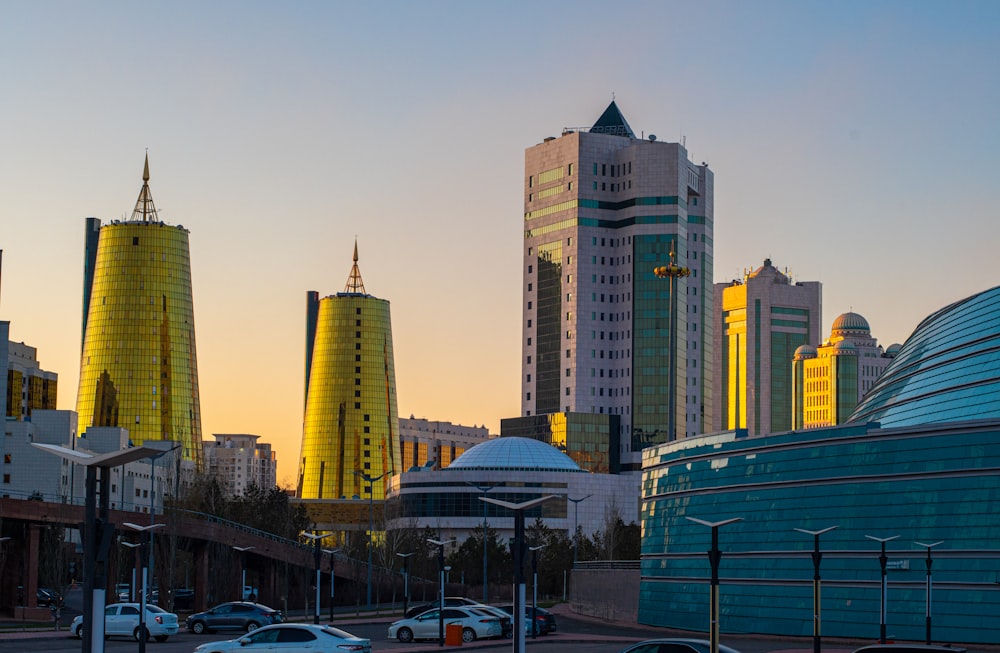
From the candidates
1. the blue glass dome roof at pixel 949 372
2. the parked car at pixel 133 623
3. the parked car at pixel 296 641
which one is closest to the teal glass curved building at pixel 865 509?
the blue glass dome roof at pixel 949 372

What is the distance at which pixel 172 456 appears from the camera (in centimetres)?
16338

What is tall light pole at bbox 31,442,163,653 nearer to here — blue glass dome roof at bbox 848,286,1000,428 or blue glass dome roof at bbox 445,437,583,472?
blue glass dome roof at bbox 848,286,1000,428

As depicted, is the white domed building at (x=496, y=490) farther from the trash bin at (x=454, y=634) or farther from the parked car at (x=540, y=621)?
the trash bin at (x=454, y=634)

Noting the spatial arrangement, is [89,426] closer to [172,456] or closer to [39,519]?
[172,456]

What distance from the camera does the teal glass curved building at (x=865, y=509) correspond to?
67.7m

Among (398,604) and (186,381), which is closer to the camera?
(398,604)

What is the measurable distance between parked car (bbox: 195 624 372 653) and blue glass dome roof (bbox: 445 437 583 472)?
12005 centimetres

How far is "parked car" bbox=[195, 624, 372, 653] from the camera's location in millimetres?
44625

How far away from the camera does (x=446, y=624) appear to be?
203ft

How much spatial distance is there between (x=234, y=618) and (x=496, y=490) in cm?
9515

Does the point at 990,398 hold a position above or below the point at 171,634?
above

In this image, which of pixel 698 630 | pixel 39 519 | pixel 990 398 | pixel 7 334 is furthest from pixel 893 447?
pixel 7 334

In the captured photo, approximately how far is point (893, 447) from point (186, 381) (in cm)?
12954

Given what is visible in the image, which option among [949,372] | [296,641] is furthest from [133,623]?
[949,372]
